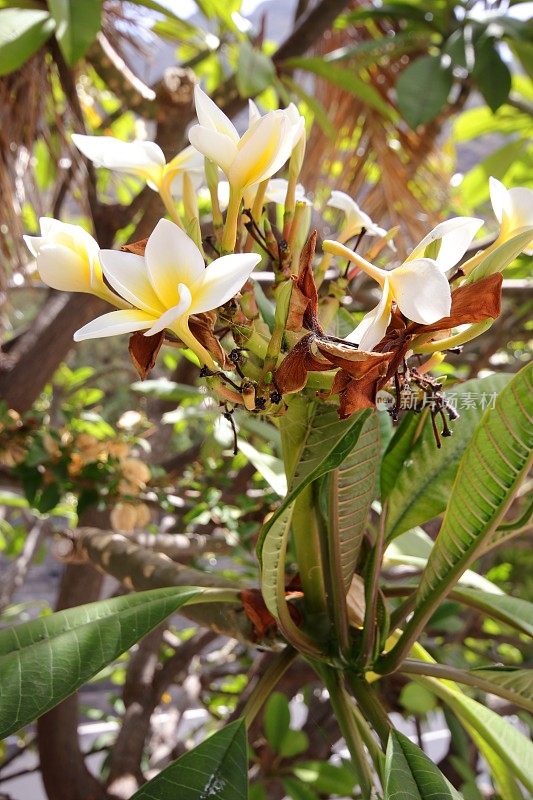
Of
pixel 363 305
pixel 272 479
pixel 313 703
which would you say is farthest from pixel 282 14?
pixel 272 479

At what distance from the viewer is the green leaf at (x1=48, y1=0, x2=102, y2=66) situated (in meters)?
0.80

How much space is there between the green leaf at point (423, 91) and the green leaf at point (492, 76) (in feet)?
0.16

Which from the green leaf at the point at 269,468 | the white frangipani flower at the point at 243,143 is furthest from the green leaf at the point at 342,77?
the white frangipani flower at the point at 243,143

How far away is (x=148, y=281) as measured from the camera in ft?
1.04

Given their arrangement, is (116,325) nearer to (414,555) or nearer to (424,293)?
(424,293)

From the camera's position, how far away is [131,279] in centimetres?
31

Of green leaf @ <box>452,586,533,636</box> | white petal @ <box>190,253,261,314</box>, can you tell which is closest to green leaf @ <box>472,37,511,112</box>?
green leaf @ <box>452,586,533,636</box>

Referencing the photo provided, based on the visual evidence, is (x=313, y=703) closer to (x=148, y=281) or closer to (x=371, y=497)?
(x=371, y=497)

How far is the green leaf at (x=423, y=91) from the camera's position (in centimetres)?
106

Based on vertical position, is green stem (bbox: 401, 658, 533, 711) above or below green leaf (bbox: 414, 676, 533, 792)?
below

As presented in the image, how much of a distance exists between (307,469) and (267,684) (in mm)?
196

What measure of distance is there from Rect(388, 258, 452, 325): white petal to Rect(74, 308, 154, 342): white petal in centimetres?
11

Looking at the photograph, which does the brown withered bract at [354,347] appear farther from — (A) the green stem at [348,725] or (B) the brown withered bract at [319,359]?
(A) the green stem at [348,725]

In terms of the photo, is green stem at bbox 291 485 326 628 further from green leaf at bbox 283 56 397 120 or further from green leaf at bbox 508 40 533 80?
green leaf at bbox 508 40 533 80
